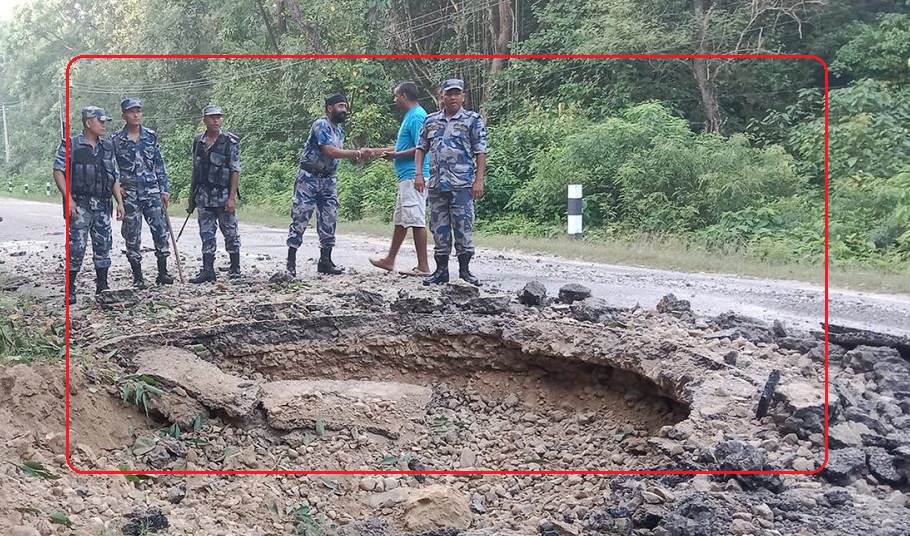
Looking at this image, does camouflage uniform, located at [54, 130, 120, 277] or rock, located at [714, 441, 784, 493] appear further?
camouflage uniform, located at [54, 130, 120, 277]

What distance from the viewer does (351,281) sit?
24.5 feet

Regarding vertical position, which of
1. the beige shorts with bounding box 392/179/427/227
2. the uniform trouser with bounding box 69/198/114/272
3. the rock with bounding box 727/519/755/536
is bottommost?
the rock with bounding box 727/519/755/536

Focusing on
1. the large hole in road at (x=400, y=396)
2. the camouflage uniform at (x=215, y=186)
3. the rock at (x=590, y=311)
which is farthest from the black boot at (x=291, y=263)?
the rock at (x=590, y=311)

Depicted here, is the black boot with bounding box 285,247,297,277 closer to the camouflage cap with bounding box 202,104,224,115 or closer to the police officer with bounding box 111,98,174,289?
the police officer with bounding box 111,98,174,289

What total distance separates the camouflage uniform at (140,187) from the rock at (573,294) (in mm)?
3137

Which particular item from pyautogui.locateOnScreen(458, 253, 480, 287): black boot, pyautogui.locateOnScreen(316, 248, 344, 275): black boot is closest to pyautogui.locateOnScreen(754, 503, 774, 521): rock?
pyautogui.locateOnScreen(458, 253, 480, 287): black boot

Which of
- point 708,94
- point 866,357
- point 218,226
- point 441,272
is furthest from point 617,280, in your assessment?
point 218,226

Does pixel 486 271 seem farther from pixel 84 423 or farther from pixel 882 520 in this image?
pixel 882 520

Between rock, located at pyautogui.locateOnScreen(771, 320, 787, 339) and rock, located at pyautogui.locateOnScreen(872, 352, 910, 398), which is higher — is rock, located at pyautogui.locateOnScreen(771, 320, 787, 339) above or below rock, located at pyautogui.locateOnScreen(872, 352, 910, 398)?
above

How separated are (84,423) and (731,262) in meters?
5.57

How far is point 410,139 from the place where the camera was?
20.8ft

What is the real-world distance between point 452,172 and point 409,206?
2.63ft

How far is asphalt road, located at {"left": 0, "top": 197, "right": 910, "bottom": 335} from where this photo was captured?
22.1 ft

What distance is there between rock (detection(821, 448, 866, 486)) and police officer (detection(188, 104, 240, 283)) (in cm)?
433
